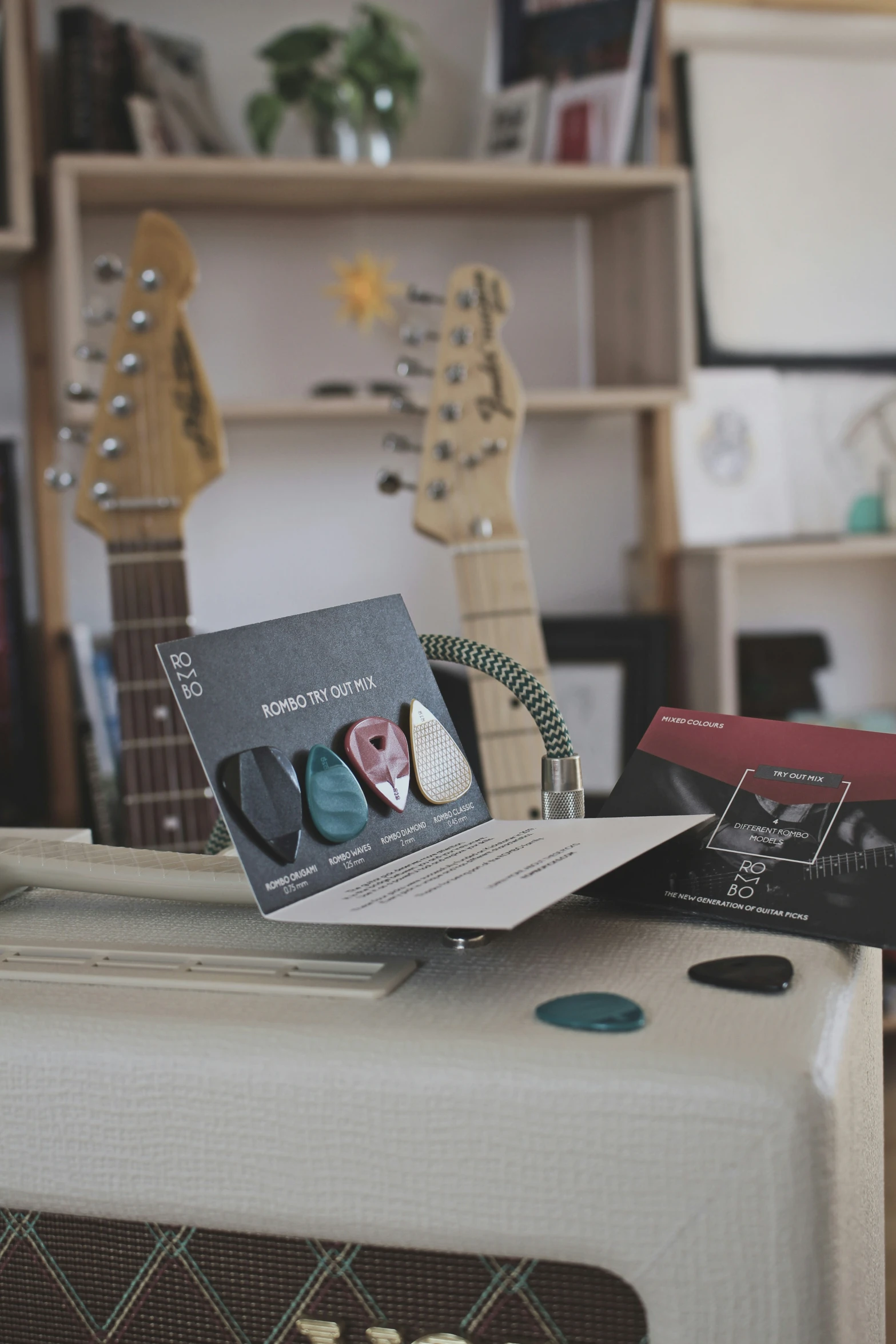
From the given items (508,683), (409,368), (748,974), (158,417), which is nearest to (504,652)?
(409,368)

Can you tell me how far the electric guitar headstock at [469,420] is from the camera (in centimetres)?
154

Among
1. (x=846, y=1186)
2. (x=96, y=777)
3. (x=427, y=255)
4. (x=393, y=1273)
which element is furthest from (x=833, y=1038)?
(x=427, y=255)

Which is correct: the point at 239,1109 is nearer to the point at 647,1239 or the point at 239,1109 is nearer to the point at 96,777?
the point at 647,1239

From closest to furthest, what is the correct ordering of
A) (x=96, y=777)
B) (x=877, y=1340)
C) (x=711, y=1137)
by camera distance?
1. (x=711, y=1137)
2. (x=877, y=1340)
3. (x=96, y=777)

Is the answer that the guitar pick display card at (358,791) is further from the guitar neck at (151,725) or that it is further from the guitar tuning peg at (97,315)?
the guitar tuning peg at (97,315)

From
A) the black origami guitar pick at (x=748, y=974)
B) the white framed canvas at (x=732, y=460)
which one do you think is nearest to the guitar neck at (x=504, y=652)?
the white framed canvas at (x=732, y=460)

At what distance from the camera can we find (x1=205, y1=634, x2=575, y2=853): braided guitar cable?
1.84ft

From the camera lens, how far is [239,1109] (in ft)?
1.20

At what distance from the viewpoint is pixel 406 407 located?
5.38 feet

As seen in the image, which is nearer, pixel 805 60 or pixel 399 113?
pixel 399 113

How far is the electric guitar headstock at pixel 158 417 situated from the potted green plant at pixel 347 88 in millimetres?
366

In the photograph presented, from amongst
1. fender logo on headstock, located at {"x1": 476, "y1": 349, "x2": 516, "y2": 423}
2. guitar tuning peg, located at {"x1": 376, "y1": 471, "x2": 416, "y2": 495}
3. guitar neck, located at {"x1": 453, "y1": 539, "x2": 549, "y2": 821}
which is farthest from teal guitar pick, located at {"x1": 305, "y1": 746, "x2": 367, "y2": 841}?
fender logo on headstock, located at {"x1": 476, "y1": 349, "x2": 516, "y2": 423}

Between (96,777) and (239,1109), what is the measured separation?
1.41m

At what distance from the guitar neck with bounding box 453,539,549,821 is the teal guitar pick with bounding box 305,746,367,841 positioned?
90cm
